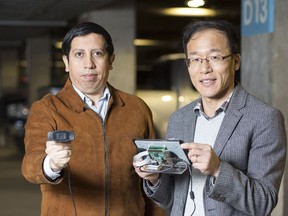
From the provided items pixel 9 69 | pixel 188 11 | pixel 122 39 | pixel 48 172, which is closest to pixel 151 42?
pixel 188 11

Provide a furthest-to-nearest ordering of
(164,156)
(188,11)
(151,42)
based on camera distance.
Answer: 1. (151,42)
2. (188,11)
3. (164,156)

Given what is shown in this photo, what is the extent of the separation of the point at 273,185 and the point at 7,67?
3446 centimetres

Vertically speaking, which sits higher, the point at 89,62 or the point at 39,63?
the point at 39,63

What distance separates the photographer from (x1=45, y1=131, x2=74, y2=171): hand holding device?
100 inches

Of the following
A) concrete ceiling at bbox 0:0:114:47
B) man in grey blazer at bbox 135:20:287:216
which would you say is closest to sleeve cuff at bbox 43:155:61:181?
man in grey blazer at bbox 135:20:287:216

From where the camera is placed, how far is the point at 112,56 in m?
3.12

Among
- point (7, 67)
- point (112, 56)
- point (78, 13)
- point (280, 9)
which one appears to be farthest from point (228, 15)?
point (7, 67)

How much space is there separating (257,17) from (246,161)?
3.95m

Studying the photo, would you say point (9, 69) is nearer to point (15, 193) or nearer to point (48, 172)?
point (15, 193)

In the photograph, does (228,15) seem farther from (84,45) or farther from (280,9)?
(84,45)

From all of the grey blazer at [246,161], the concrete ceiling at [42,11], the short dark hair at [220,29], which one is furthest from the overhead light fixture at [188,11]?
the grey blazer at [246,161]

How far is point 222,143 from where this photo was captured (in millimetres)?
2551

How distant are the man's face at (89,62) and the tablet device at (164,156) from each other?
53 centimetres

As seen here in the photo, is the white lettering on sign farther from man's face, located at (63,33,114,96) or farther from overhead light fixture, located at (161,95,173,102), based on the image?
overhead light fixture, located at (161,95,173,102)
